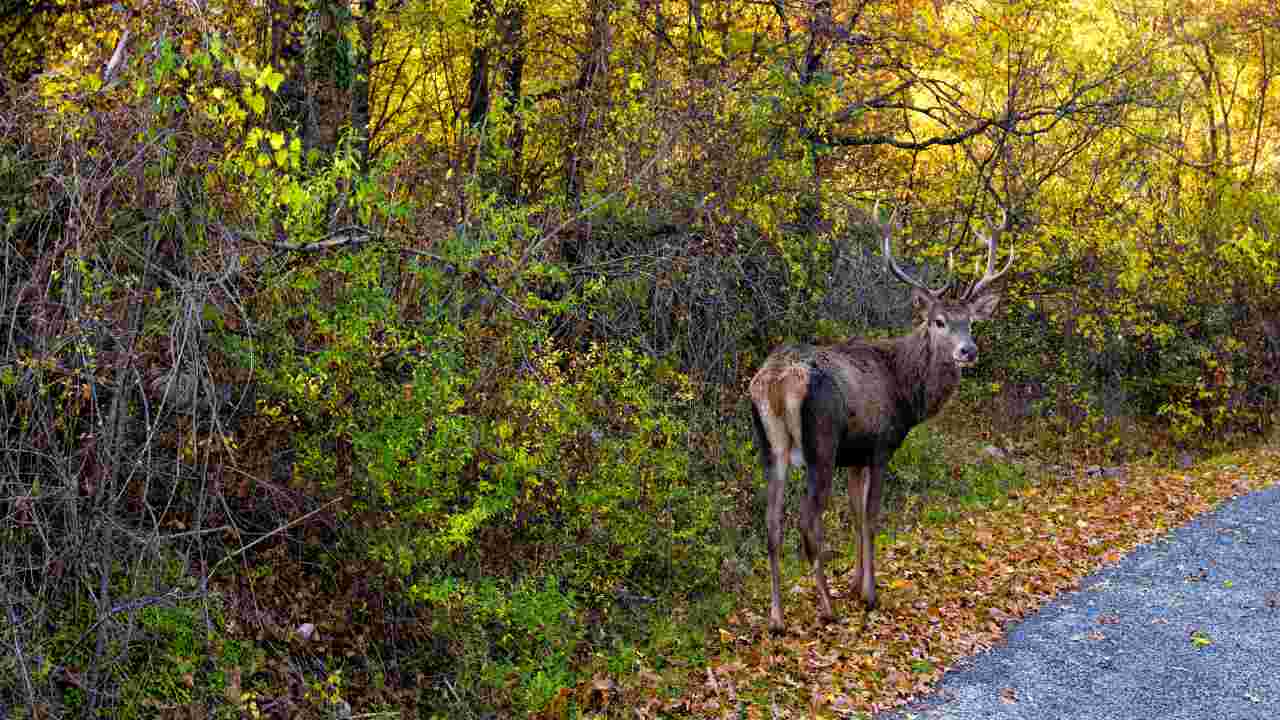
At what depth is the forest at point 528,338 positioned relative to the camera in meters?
5.93

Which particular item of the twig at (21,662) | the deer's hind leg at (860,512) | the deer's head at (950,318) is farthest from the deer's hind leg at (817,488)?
the twig at (21,662)

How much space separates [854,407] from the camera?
9719 millimetres

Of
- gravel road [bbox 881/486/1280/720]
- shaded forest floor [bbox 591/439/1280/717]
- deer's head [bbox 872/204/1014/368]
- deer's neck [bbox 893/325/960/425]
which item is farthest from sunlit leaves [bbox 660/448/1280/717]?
deer's head [bbox 872/204/1014/368]

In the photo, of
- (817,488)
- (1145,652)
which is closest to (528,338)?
(817,488)

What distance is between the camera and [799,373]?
30.5 ft

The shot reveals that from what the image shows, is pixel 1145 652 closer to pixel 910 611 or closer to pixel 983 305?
pixel 910 611

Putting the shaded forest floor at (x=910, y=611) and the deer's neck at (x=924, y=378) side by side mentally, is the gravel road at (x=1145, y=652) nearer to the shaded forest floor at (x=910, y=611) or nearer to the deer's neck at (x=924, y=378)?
the shaded forest floor at (x=910, y=611)

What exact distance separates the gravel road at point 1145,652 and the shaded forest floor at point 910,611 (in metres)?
0.25

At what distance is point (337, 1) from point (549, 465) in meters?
4.05

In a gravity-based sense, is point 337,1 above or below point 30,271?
above

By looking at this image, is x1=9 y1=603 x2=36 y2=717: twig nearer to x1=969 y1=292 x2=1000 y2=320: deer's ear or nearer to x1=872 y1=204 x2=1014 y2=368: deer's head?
x1=872 y1=204 x2=1014 y2=368: deer's head

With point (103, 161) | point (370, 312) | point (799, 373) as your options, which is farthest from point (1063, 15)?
point (103, 161)

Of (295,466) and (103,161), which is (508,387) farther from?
(103,161)

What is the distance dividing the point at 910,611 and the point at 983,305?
8.66ft
